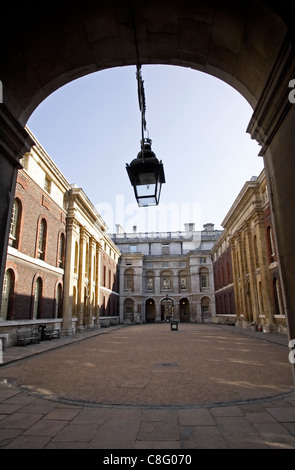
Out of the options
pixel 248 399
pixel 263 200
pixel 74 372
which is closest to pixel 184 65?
pixel 248 399

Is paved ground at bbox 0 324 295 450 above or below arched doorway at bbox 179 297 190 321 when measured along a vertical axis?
below

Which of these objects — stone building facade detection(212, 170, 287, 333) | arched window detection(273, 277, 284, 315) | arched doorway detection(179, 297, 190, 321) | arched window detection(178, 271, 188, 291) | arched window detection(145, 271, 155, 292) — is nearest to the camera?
arched window detection(273, 277, 284, 315)

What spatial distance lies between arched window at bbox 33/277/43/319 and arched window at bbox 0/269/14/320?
2835mm

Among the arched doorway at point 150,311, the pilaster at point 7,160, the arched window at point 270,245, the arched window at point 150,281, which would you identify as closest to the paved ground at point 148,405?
the pilaster at point 7,160

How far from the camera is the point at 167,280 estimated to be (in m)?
47.5

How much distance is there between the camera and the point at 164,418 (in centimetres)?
420

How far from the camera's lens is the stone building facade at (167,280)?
44469mm

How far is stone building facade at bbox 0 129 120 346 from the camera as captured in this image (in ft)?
46.6

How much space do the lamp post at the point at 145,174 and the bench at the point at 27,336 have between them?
1157 centimetres

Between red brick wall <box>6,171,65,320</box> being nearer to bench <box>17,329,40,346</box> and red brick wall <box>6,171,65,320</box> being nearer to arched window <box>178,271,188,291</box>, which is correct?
bench <box>17,329,40,346</box>

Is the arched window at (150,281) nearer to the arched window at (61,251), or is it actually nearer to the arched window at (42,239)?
the arched window at (61,251)

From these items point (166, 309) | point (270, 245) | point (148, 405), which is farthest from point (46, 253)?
point (166, 309)

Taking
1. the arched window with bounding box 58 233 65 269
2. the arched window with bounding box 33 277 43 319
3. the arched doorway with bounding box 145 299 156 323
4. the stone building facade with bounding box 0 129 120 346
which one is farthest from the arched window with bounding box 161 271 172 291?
the arched window with bounding box 33 277 43 319
